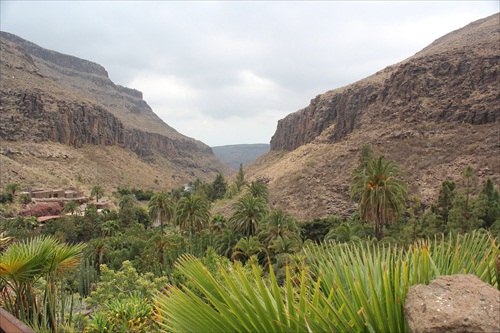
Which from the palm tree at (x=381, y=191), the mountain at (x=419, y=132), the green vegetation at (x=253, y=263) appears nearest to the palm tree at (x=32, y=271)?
the green vegetation at (x=253, y=263)

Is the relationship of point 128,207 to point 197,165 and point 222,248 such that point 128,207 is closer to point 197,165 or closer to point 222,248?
point 222,248

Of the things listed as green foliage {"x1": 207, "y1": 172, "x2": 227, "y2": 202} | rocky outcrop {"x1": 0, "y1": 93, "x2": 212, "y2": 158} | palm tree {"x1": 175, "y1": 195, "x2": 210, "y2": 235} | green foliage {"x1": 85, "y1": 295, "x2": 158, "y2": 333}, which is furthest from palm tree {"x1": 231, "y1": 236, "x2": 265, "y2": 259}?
rocky outcrop {"x1": 0, "y1": 93, "x2": 212, "y2": 158}

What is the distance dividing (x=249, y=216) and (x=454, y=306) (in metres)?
33.0

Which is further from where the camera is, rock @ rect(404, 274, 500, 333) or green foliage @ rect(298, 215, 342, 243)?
green foliage @ rect(298, 215, 342, 243)

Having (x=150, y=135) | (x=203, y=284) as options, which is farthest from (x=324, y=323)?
(x=150, y=135)

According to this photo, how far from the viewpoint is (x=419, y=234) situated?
87.6ft

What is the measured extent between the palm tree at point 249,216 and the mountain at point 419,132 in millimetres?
16017

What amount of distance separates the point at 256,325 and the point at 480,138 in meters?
60.1

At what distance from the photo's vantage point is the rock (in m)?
2.13

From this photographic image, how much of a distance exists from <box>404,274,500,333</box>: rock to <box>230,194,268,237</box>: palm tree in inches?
1265

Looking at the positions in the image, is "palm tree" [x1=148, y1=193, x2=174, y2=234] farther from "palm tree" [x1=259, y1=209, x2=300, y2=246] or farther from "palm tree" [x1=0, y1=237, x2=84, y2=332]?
"palm tree" [x1=0, y1=237, x2=84, y2=332]

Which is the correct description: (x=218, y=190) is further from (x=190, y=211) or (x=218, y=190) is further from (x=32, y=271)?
(x=32, y=271)

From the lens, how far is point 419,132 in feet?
195

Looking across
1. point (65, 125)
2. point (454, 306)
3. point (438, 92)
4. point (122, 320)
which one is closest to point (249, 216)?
point (122, 320)
